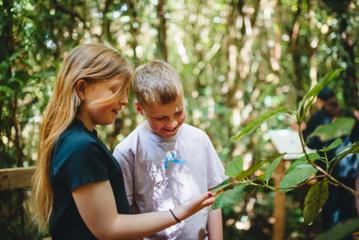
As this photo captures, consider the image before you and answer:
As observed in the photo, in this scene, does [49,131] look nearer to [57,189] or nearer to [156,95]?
[57,189]

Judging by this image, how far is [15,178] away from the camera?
165 cm

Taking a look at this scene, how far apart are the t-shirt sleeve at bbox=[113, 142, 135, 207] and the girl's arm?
29 centimetres

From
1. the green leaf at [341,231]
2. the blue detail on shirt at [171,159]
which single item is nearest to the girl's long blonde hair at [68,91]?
the blue detail on shirt at [171,159]

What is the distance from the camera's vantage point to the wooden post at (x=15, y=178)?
1623 mm

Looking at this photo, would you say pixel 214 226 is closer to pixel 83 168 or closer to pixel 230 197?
pixel 230 197

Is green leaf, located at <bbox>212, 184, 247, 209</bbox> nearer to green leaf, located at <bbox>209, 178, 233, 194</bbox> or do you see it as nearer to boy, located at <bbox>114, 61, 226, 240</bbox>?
green leaf, located at <bbox>209, 178, 233, 194</bbox>

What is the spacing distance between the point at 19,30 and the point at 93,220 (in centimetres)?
145

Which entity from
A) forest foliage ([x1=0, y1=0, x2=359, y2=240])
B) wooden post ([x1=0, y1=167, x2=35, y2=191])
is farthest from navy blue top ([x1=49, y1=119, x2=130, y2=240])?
forest foliage ([x1=0, y1=0, x2=359, y2=240])

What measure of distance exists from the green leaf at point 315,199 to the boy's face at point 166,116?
1.78ft

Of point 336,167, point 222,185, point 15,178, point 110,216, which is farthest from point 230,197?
point 336,167

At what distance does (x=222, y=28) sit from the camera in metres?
4.70

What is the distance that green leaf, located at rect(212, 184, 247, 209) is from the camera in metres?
1.03

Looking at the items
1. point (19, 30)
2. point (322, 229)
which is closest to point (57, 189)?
point (19, 30)

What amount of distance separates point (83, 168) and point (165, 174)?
0.44 meters
